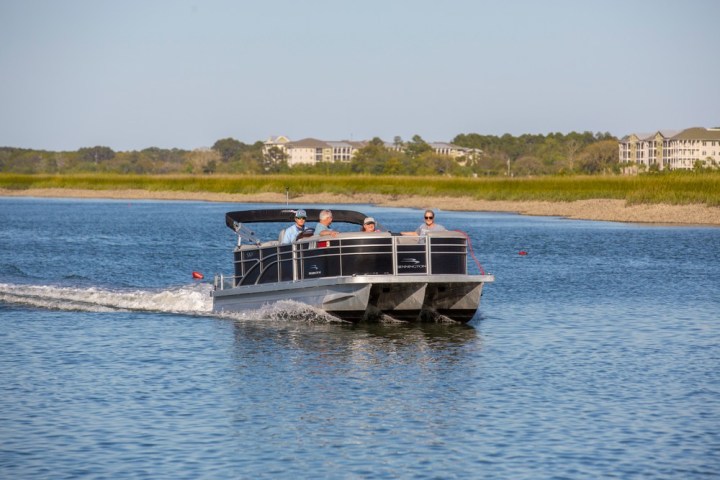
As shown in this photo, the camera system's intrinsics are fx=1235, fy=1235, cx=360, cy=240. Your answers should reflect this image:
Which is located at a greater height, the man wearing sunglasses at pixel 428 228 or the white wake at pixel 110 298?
the man wearing sunglasses at pixel 428 228

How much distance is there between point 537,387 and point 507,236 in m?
44.5

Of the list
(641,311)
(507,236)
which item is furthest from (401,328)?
(507,236)

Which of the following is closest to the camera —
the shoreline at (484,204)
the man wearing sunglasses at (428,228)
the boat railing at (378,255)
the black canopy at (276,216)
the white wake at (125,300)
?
the boat railing at (378,255)

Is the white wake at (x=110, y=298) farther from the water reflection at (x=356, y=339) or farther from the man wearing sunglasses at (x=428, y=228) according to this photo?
the man wearing sunglasses at (x=428, y=228)

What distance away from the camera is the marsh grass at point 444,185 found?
78.3 m

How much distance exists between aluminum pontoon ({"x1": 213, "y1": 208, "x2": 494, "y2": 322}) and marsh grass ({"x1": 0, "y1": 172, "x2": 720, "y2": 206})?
5226 centimetres

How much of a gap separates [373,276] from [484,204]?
7600cm

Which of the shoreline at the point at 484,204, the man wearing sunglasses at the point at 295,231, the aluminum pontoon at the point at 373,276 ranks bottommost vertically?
the shoreline at the point at 484,204

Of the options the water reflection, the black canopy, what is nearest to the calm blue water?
the water reflection

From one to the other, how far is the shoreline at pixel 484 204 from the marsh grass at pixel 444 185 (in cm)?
86

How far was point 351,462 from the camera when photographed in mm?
13750

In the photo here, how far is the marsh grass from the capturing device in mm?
78312

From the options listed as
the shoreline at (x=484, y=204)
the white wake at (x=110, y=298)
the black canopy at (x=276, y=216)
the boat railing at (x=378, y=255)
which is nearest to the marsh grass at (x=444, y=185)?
the shoreline at (x=484, y=204)

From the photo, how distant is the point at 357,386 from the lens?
18.2m
